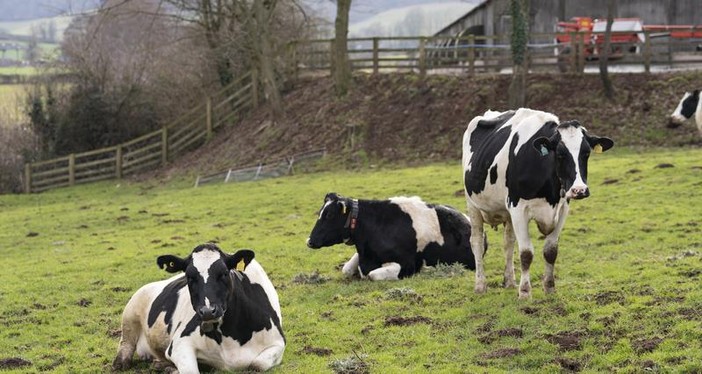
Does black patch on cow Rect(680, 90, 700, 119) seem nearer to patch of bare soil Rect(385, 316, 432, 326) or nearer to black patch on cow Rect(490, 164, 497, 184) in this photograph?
black patch on cow Rect(490, 164, 497, 184)

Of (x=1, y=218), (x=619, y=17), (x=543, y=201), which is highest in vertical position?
(x=619, y=17)

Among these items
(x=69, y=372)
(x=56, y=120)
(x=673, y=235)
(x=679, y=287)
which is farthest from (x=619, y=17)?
(x=69, y=372)

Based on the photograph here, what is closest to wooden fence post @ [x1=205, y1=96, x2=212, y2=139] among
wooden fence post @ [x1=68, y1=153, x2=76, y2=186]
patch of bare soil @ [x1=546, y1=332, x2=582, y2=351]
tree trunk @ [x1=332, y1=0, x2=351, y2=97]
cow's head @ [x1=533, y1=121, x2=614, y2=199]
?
wooden fence post @ [x1=68, y1=153, x2=76, y2=186]

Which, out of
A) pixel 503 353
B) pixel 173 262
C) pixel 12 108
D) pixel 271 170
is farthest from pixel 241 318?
pixel 12 108

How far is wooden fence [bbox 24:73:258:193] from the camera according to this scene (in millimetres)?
39719

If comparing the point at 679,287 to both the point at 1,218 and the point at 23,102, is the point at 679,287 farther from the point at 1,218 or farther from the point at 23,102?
the point at 23,102

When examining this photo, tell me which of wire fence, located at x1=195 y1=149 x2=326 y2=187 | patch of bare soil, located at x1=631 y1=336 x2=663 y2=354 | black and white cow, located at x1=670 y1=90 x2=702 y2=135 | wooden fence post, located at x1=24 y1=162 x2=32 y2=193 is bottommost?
wooden fence post, located at x1=24 y1=162 x2=32 y2=193

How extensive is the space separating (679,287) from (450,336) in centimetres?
306

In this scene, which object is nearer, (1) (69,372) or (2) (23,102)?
(1) (69,372)

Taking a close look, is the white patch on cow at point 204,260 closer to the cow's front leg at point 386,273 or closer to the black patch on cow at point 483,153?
the black patch on cow at point 483,153

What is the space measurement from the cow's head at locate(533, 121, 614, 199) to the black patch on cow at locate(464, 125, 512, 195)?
1185 millimetres

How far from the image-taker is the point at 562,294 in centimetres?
1172

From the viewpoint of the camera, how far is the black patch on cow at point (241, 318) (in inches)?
364

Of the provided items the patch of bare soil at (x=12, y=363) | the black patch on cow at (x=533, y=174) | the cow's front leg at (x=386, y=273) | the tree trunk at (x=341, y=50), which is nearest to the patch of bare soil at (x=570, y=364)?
the black patch on cow at (x=533, y=174)
